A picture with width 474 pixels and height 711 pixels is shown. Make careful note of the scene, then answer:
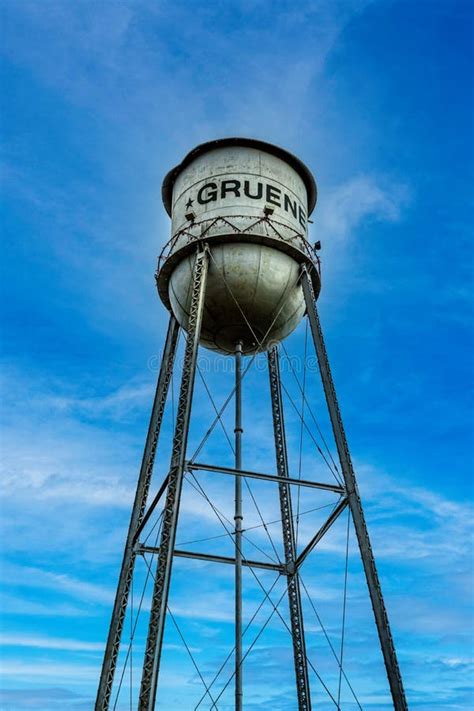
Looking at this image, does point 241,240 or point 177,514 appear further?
point 241,240

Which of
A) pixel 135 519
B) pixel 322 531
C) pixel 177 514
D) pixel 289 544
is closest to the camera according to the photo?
pixel 177 514

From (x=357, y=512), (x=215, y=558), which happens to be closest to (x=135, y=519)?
(x=215, y=558)

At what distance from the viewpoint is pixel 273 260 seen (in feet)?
49.4

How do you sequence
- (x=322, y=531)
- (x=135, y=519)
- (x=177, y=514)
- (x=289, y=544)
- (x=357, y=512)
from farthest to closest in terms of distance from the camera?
1. (x=289, y=544)
2. (x=135, y=519)
3. (x=322, y=531)
4. (x=357, y=512)
5. (x=177, y=514)

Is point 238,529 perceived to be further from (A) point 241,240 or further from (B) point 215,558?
(A) point 241,240

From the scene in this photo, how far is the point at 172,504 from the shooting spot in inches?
467

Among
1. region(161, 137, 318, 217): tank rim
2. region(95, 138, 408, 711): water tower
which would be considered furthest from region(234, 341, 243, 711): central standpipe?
region(161, 137, 318, 217): tank rim

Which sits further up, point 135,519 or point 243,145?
point 243,145

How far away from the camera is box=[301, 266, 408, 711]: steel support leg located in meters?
11.2

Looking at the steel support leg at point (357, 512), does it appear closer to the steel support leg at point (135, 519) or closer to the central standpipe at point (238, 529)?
the central standpipe at point (238, 529)

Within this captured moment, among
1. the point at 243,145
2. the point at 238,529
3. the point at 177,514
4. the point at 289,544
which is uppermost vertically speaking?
the point at 243,145

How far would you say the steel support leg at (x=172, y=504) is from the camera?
1048 centimetres

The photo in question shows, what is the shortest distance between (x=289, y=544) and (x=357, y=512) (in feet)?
13.0

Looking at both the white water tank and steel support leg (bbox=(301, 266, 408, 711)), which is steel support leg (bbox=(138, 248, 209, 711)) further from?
steel support leg (bbox=(301, 266, 408, 711))
